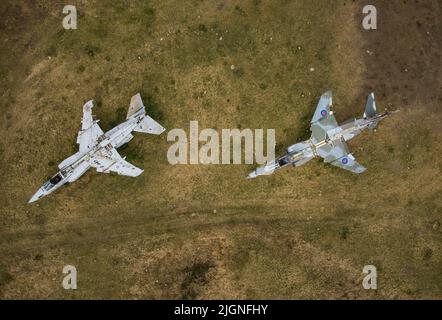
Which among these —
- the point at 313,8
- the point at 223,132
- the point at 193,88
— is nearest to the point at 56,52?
the point at 193,88

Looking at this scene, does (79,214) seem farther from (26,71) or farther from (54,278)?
(26,71)

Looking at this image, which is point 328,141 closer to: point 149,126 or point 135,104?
point 149,126

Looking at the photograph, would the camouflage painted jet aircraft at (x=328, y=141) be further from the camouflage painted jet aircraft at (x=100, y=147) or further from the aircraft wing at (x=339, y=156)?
the camouflage painted jet aircraft at (x=100, y=147)

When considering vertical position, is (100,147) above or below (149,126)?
below

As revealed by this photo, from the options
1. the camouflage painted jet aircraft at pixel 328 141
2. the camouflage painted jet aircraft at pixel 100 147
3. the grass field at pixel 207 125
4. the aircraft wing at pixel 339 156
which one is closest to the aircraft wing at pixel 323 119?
the camouflage painted jet aircraft at pixel 328 141

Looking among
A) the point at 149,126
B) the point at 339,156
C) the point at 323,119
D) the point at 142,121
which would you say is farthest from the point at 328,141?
the point at 142,121

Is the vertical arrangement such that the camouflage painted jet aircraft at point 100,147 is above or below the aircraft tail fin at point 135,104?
below

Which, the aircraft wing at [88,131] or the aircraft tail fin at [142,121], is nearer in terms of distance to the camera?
the aircraft wing at [88,131]
